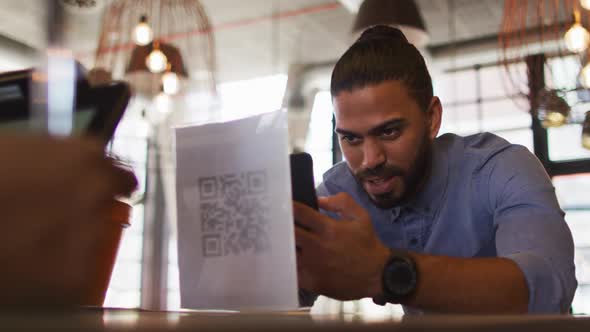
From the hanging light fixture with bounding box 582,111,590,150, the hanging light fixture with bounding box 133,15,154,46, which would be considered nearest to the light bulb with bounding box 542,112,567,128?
the hanging light fixture with bounding box 582,111,590,150

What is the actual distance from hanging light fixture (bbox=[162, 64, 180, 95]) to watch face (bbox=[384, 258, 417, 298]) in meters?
2.44

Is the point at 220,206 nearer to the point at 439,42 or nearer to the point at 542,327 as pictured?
the point at 542,327

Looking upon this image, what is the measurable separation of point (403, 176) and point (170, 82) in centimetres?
213

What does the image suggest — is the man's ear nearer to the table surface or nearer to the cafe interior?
the cafe interior

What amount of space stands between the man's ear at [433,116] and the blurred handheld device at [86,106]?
96 cm

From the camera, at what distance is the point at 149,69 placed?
10.2 feet

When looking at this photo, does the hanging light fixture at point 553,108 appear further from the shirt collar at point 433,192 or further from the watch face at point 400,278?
the watch face at point 400,278

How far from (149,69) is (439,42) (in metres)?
3.88

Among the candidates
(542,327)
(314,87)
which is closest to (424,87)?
(542,327)

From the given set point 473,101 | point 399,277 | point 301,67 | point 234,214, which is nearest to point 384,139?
point 399,277

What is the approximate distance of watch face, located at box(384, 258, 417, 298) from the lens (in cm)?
96

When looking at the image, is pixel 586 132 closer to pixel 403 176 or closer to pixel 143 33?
pixel 403 176

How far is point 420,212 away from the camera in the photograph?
144 centimetres

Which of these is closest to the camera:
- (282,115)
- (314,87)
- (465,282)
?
(282,115)
